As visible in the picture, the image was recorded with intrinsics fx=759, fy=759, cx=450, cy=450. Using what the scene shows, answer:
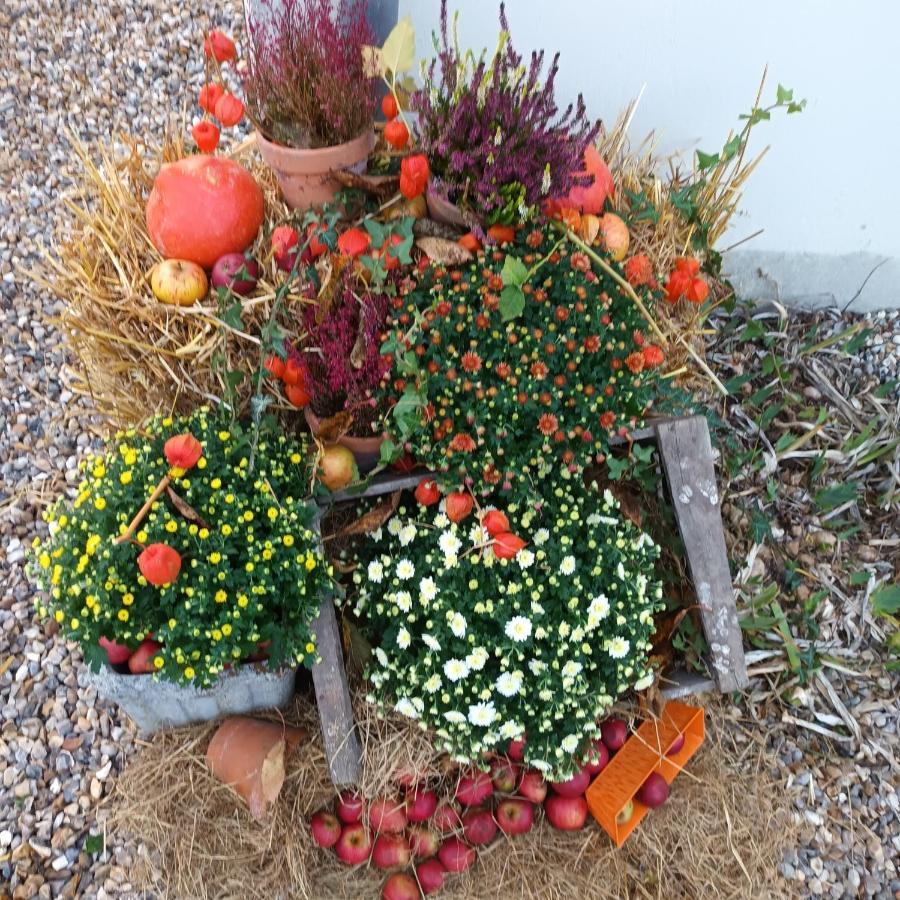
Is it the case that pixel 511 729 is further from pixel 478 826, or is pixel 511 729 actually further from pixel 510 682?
pixel 478 826

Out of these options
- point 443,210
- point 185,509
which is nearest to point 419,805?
point 185,509

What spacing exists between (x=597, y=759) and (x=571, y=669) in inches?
14.4

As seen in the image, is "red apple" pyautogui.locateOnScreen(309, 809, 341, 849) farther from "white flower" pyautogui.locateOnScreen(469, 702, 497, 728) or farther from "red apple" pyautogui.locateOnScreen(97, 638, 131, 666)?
"red apple" pyautogui.locateOnScreen(97, 638, 131, 666)

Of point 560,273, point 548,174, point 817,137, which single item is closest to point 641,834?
point 560,273

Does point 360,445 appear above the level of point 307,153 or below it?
below

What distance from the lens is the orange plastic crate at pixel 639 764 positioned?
2.12 m

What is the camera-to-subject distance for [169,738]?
2.24 meters

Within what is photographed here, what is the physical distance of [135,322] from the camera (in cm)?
217

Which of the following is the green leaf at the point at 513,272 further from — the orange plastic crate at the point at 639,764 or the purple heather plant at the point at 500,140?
the orange plastic crate at the point at 639,764

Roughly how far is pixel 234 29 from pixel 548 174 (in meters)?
2.39

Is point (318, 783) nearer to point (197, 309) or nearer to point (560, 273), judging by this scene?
point (197, 309)

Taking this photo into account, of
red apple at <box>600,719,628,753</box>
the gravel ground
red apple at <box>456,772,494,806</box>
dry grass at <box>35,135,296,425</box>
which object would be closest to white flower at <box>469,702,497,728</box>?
red apple at <box>456,772,494,806</box>

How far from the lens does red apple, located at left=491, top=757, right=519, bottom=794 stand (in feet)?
6.99

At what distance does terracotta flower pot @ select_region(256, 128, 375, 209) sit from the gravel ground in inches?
43.1
